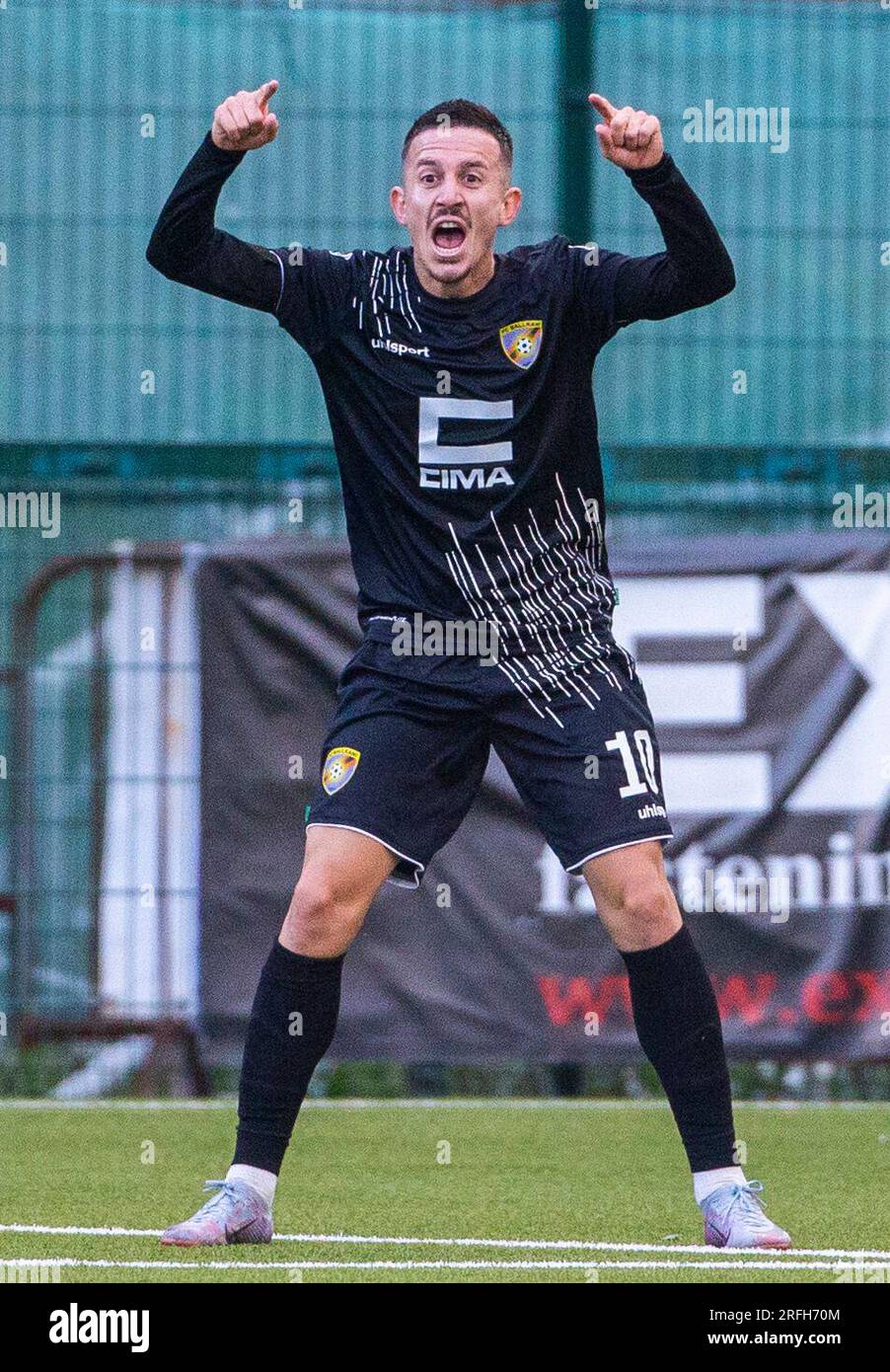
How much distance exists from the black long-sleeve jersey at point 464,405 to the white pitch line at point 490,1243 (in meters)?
1.17

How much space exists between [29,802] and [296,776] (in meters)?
1.01

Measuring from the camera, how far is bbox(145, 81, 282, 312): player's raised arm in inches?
177

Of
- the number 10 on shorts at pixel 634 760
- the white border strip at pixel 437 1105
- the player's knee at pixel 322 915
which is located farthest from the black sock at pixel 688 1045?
the white border strip at pixel 437 1105

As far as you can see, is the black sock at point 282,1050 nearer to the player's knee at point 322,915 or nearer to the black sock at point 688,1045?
the player's knee at point 322,915

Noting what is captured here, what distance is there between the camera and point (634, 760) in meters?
4.60

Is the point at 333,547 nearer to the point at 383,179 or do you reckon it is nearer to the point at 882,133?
the point at 383,179

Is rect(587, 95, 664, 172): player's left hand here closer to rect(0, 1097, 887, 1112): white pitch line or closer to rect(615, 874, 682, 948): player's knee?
rect(615, 874, 682, 948): player's knee

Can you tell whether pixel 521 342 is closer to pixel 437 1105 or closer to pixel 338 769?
pixel 338 769

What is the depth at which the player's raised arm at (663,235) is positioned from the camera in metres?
4.36

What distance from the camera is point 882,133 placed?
→ 841 centimetres

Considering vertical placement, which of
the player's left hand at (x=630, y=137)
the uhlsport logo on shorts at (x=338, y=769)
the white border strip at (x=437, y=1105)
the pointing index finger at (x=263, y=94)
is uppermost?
the pointing index finger at (x=263, y=94)

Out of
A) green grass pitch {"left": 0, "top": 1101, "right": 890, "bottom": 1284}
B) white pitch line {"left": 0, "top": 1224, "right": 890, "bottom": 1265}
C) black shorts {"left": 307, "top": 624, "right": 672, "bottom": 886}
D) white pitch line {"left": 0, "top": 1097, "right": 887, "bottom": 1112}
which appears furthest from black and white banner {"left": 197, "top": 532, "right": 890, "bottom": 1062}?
black shorts {"left": 307, "top": 624, "right": 672, "bottom": 886}

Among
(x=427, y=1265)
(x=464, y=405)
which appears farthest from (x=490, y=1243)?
(x=464, y=405)

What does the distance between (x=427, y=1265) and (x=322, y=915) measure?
28.0 inches
